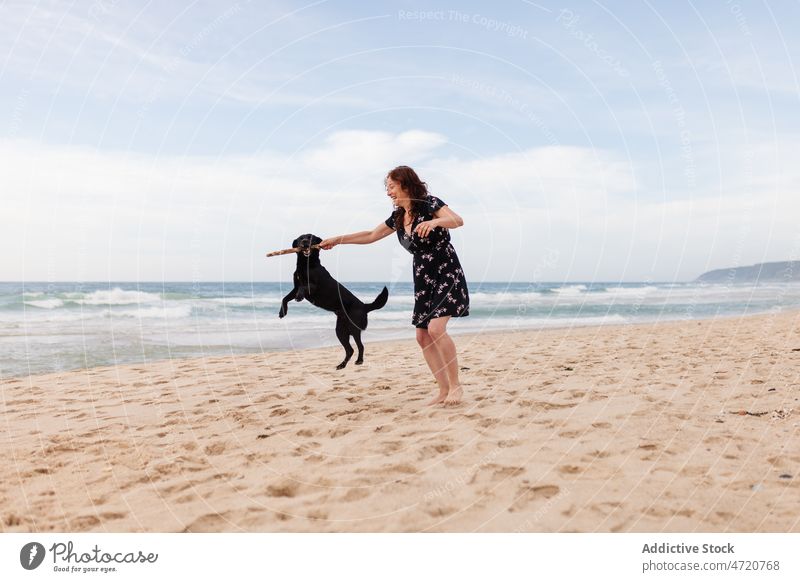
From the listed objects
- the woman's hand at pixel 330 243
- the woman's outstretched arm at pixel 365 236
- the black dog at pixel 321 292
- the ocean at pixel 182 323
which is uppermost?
the woman's outstretched arm at pixel 365 236

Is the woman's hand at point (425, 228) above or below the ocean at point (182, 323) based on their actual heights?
above

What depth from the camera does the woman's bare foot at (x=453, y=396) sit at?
19.9 ft

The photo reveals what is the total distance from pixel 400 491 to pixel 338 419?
75.5 inches

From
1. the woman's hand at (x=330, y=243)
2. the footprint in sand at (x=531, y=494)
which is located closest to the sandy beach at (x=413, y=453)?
the footprint in sand at (x=531, y=494)

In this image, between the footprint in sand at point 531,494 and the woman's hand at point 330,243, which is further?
the woman's hand at point 330,243

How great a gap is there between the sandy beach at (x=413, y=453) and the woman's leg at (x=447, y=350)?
0.21 m

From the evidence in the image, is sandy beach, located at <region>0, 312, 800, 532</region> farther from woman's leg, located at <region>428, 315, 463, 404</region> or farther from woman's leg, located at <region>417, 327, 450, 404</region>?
woman's leg, located at <region>417, 327, 450, 404</region>

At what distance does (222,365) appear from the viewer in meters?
9.78

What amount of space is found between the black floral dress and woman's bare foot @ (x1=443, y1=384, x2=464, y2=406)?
75cm

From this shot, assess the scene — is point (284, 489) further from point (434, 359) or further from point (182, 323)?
point (182, 323)

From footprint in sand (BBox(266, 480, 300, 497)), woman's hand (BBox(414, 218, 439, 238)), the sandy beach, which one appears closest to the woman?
woman's hand (BBox(414, 218, 439, 238))

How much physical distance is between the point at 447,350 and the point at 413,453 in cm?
156

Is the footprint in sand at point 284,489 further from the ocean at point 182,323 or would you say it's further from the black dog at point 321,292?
the ocean at point 182,323

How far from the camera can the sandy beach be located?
3.63 meters
